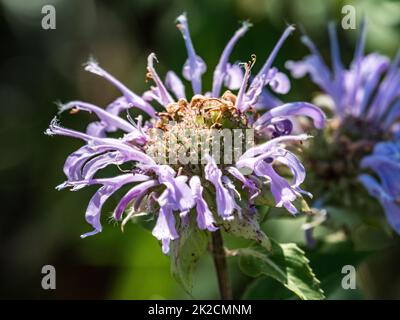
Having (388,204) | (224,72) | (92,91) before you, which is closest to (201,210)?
(224,72)

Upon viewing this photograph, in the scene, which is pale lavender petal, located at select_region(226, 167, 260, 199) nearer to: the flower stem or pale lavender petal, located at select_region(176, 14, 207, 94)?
the flower stem

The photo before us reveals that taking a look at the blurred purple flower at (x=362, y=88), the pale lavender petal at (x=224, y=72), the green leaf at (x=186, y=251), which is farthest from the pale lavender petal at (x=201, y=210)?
the blurred purple flower at (x=362, y=88)

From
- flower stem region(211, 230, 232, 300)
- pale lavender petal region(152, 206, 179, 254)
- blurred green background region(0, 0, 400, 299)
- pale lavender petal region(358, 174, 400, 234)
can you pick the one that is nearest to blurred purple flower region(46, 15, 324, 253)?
pale lavender petal region(152, 206, 179, 254)

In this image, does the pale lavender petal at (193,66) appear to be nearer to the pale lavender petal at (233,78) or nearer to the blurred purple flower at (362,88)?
the pale lavender petal at (233,78)

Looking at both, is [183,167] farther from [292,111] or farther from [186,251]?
[292,111]

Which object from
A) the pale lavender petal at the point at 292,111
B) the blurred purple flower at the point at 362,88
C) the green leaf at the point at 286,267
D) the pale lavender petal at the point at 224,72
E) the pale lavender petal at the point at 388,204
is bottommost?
the green leaf at the point at 286,267

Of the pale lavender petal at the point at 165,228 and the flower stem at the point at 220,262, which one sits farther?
the flower stem at the point at 220,262
